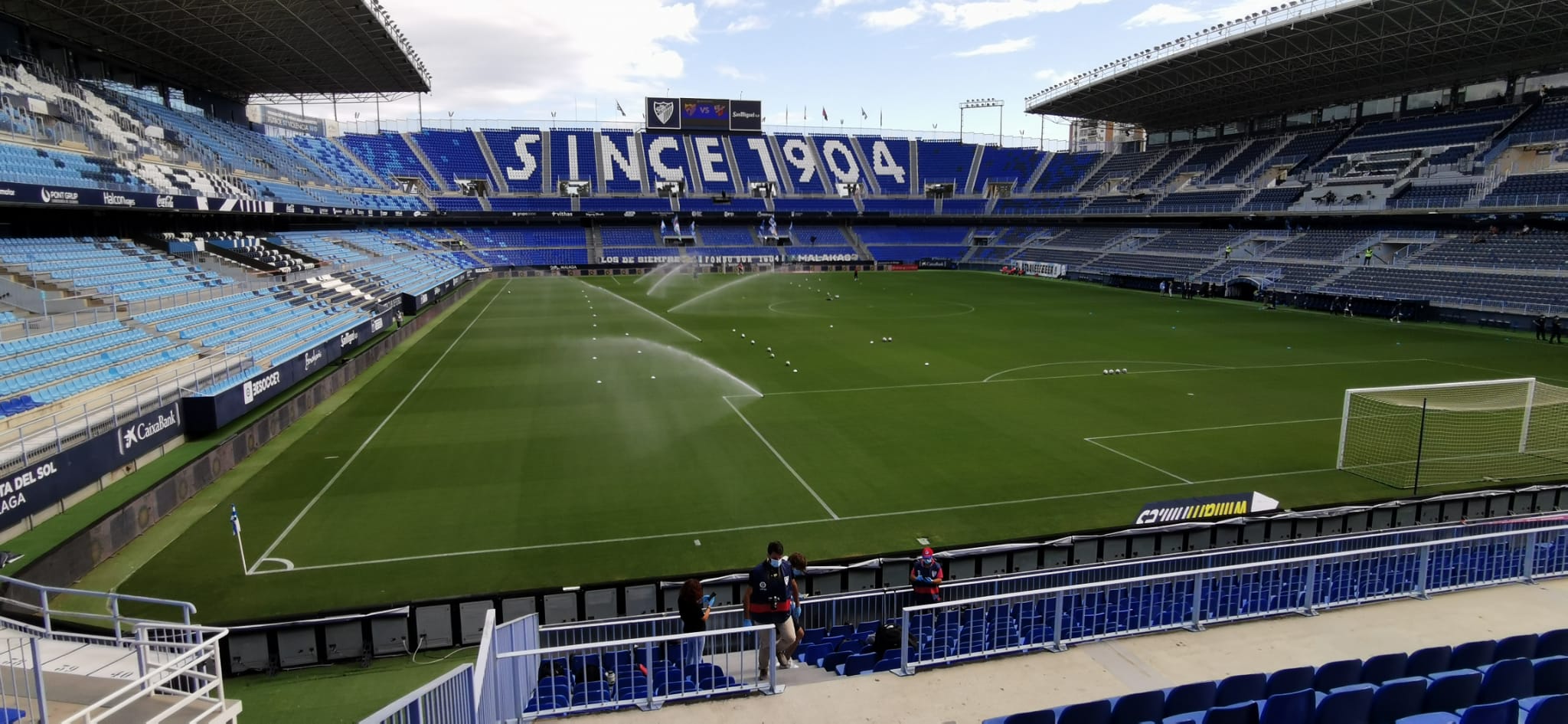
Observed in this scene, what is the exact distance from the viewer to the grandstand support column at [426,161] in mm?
85688

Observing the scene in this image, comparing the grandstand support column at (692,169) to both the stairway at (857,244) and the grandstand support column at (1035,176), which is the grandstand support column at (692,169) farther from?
the grandstand support column at (1035,176)

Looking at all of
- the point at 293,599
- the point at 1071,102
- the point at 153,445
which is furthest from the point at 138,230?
the point at 1071,102

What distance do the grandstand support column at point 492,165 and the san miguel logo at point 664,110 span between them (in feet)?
62.7

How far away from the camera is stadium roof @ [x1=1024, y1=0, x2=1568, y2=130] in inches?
1805

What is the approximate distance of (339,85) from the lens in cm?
5766

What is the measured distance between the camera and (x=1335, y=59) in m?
55.0

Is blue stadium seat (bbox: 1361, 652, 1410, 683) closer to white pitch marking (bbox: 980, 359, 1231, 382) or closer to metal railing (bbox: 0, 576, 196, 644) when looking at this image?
metal railing (bbox: 0, 576, 196, 644)

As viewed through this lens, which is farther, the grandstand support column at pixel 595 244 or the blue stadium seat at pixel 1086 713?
the grandstand support column at pixel 595 244

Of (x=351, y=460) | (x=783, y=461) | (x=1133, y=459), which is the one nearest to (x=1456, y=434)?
(x=1133, y=459)

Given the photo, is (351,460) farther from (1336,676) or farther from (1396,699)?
(1396,699)

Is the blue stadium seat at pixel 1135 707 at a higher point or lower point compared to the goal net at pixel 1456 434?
higher

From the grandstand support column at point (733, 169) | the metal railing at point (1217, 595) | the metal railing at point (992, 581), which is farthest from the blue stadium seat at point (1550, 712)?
the grandstand support column at point (733, 169)

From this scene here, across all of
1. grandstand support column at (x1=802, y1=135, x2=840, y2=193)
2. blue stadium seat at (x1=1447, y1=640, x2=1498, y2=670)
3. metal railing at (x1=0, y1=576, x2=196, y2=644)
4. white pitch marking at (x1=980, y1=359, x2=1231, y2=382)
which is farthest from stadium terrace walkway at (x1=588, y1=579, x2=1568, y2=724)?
grandstand support column at (x1=802, y1=135, x2=840, y2=193)

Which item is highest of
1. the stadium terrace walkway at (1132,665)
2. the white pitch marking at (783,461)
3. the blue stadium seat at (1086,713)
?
the blue stadium seat at (1086,713)
